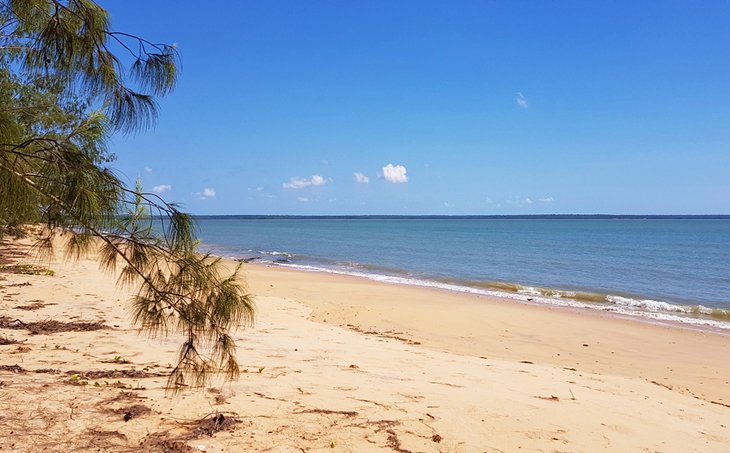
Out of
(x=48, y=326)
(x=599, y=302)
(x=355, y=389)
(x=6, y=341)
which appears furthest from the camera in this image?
(x=599, y=302)

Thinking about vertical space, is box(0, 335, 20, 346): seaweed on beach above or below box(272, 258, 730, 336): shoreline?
above

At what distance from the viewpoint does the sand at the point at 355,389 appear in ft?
12.2

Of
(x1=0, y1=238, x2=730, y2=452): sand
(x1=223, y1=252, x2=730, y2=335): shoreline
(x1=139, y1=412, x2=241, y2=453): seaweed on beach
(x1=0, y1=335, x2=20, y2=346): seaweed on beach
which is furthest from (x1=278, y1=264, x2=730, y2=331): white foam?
(x1=0, y1=335, x2=20, y2=346): seaweed on beach

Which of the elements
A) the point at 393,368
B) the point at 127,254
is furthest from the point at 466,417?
the point at 127,254

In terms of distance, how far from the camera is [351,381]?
212 inches

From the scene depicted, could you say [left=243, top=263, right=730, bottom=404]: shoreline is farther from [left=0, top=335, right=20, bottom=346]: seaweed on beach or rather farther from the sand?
[left=0, top=335, right=20, bottom=346]: seaweed on beach

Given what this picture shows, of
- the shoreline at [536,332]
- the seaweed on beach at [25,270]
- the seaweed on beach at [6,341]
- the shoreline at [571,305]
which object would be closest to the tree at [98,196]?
the seaweed on beach at [6,341]

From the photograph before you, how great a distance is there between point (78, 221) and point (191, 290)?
Result: 0.72 metres

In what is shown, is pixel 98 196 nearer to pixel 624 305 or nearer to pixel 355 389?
pixel 355 389

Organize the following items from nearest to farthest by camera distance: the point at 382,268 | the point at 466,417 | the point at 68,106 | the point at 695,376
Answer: the point at 466,417
the point at 68,106
the point at 695,376
the point at 382,268

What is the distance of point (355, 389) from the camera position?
16.6 ft

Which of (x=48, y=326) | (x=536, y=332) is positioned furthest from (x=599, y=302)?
(x=48, y=326)

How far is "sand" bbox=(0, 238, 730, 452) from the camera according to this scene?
3729 millimetres

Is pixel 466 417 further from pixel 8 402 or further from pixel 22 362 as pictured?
pixel 22 362
